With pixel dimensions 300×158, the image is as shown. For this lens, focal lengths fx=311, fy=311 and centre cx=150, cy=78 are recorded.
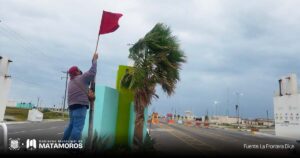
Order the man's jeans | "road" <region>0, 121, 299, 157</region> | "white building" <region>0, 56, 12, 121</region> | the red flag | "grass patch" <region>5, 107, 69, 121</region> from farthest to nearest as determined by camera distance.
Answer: "grass patch" <region>5, 107, 69, 121</region> < "white building" <region>0, 56, 12, 121</region> < "road" <region>0, 121, 299, 157</region> < the red flag < the man's jeans

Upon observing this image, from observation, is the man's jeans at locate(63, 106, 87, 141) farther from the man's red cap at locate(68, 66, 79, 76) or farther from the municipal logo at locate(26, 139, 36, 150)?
the man's red cap at locate(68, 66, 79, 76)

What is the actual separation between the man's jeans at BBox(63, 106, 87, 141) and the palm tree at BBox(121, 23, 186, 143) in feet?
16.4

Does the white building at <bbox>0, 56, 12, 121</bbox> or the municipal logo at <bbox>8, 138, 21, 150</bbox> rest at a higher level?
the white building at <bbox>0, 56, 12, 121</bbox>

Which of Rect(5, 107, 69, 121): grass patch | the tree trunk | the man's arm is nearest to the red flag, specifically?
the man's arm

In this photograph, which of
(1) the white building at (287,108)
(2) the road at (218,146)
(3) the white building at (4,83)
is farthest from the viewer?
(1) the white building at (287,108)

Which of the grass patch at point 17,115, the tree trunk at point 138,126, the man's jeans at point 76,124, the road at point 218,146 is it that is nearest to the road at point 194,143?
the road at point 218,146

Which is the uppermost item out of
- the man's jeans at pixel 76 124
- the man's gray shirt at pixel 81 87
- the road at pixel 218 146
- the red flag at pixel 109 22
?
the red flag at pixel 109 22

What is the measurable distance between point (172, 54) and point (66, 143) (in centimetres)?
671

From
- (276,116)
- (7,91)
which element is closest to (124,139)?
(7,91)

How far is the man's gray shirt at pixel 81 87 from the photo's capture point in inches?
246

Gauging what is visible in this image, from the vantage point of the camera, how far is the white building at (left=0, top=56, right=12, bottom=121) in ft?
109

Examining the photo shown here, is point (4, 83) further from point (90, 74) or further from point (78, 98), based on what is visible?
point (90, 74)

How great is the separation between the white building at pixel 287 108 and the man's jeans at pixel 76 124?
32.5m

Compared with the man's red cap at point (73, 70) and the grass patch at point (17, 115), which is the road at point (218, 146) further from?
the grass patch at point (17, 115)
